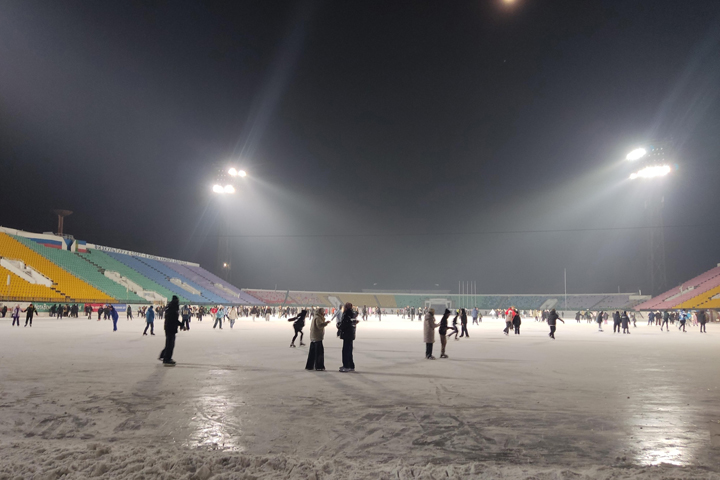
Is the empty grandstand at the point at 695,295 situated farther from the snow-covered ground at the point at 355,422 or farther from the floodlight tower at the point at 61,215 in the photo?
the floodlight tower at the point at 61,215

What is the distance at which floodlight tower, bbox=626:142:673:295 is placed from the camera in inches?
1964

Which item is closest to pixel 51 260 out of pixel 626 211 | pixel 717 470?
pixel 717 470

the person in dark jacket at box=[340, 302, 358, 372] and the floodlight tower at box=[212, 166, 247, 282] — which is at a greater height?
the floodlight tower at box=[212, 166, 247, 282]

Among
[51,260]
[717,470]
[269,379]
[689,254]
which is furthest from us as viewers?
[689,254]

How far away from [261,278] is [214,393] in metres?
88.5

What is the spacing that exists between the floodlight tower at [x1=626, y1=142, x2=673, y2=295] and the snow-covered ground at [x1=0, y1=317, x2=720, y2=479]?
158 feet

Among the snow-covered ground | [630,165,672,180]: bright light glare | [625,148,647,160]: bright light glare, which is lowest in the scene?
the snow-covered ground

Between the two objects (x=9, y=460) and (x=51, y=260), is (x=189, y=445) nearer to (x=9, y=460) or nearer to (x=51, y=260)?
(x=9, y=460)

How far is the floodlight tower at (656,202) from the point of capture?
164 feet

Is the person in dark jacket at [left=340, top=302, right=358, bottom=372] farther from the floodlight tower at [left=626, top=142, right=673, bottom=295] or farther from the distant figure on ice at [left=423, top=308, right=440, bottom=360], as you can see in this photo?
the floodlight tower at [left=626, top=142, right=673, bottom=295]

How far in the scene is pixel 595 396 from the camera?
6.74 m

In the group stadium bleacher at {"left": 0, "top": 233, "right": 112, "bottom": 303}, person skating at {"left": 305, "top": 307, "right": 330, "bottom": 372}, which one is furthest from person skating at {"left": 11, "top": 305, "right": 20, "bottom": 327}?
person skating at {"left": 305, "top": 307, "right": 330, "bottom": 372}

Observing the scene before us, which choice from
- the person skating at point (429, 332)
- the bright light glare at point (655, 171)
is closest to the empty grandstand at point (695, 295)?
the bright light glare at point (655, 171)

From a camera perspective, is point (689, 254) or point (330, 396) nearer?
point (330, 396)
